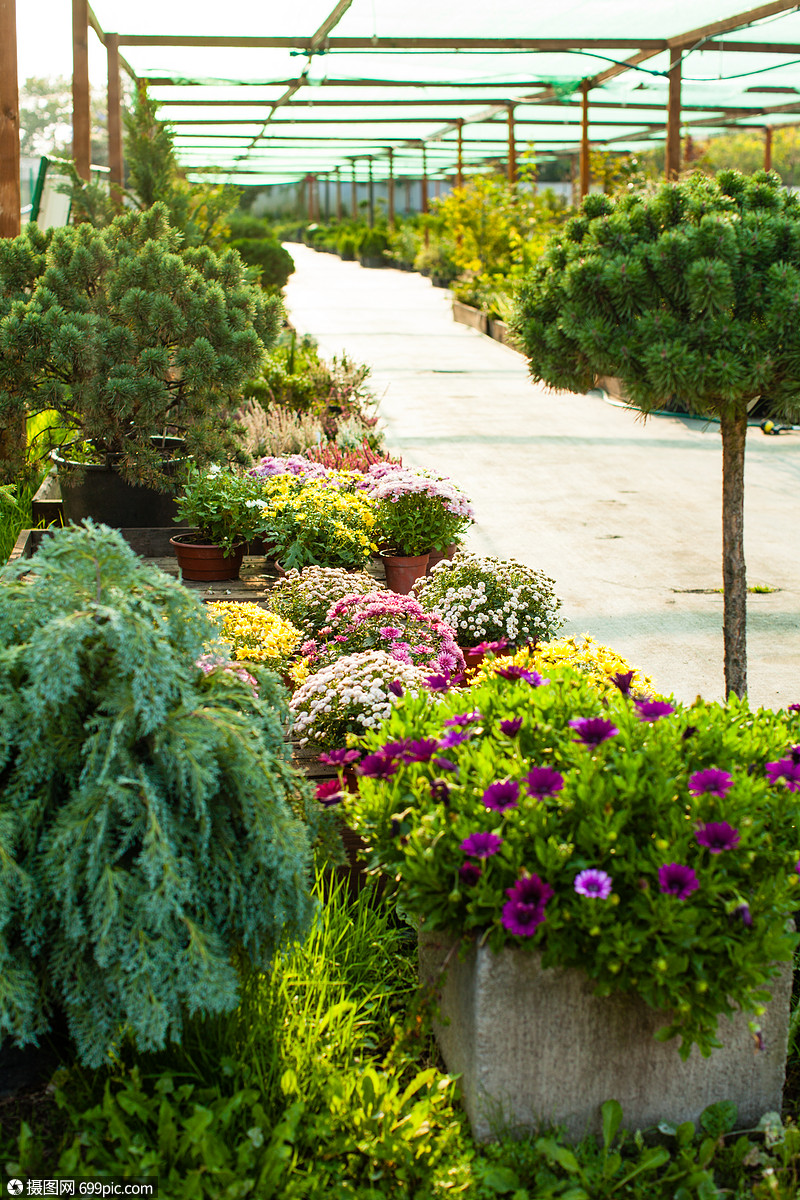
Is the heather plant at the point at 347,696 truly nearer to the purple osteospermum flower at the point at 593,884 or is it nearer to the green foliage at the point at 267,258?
the purple osteospermum flower at the point at 593,884

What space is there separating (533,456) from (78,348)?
482cm

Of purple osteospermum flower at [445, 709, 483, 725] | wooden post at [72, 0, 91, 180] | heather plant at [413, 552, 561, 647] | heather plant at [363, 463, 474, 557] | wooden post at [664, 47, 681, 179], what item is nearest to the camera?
purple osteospermum flower at [445, 709, 483, 725]

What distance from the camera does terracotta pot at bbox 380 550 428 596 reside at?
16.9ft

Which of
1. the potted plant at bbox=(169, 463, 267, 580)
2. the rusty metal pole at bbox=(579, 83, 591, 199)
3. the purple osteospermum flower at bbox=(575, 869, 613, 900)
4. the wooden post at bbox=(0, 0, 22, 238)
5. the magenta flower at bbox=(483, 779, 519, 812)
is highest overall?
the rusty metal pole at bbox=(579, 83, 591, 199)

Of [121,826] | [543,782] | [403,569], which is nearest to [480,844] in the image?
[543,782]

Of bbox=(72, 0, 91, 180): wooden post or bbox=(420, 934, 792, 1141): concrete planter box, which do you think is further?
bbox=(72, 0, 91, 180): wooden post

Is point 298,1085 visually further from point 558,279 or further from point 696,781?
point 558,279

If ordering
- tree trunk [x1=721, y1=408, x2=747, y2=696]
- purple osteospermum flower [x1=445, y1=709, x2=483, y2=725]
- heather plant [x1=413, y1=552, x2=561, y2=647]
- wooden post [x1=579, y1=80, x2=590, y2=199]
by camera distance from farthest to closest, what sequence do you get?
wooden post [x1=579, y1=80, x2=590, y2=199] → heather plant [x1=413, y1=552, x2=561, y2=647] → tree trunk [x1=721, y1=408, x2=747, y2=696] → purple osteospermum flower [x1=445, y1=709, x2=483, y2=725]

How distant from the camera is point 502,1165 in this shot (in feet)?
6.68

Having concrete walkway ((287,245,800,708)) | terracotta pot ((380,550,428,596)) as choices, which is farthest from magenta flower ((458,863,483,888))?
terracotta pot ((380,550,428,596))

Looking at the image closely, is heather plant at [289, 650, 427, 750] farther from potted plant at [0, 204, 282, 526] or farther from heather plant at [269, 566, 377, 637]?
potted plant at [0, 204, 282, 526]

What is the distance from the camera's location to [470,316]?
19.5 metres

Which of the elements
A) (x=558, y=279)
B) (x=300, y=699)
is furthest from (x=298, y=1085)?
(x=558, y=279)

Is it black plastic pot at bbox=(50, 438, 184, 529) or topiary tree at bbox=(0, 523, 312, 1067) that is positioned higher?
black plastic pot at bbox=(50, 438, 184, 529)
